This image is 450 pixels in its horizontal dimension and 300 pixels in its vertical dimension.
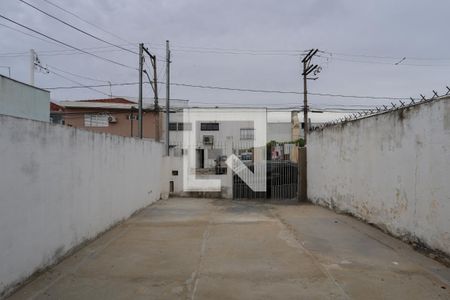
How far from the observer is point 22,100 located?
10953mm

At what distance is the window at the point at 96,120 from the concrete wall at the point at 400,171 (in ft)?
87.6

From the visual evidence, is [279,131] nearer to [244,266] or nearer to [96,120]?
[96,120]

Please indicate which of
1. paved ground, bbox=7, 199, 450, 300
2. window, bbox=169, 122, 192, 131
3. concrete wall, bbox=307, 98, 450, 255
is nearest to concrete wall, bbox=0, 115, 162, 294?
paved ground, bbox=7, 199, 450, 300

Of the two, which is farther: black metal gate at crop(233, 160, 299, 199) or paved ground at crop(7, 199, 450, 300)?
black metal gate at crop(233, 160, 299, 199)

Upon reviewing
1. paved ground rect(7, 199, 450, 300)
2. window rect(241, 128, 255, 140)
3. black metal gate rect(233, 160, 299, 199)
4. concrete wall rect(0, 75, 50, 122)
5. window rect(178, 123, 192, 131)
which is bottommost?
paved ground rect(7, 199, 450, 300)

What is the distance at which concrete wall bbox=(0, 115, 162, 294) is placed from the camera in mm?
4770

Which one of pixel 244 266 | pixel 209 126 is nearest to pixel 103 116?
pixel 209 126

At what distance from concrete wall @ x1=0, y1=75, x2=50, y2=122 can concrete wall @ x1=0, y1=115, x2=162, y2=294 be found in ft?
8.56

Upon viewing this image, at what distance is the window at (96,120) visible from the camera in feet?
115

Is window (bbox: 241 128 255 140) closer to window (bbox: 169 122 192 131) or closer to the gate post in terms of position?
window (bbox: 169 122 192 131)

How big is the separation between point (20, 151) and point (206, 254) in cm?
323

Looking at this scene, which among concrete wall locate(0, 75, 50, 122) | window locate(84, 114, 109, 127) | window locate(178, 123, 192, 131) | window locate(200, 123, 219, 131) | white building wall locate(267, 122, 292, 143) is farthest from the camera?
white building wall locate(267, 122, 292, 143)

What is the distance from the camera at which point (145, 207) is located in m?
13.3

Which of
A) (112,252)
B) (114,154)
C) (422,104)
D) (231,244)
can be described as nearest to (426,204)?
(422,104)
